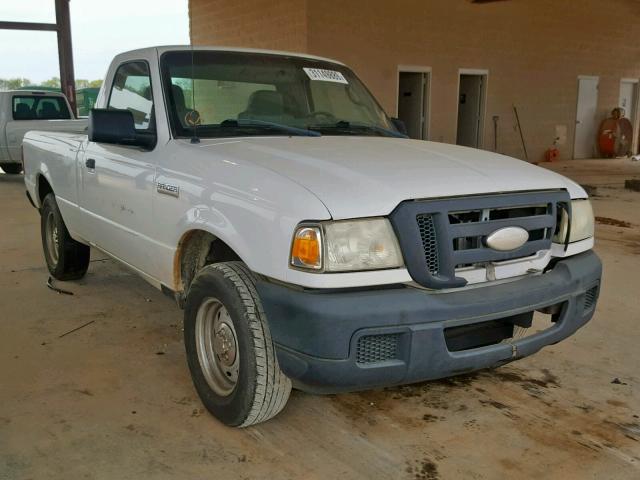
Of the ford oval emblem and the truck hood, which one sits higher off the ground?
the truck hood

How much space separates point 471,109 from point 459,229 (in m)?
15.2

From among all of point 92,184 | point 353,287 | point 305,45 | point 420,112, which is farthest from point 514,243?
point 420,112

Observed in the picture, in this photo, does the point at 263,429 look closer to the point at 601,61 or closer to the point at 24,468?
the point at 24,468

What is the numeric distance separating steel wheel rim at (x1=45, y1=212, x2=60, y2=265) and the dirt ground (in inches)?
39.0

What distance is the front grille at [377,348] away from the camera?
236cm

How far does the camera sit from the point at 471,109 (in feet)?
55.4

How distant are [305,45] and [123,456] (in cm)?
1073

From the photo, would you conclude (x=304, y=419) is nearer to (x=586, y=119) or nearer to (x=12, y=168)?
(x=12, y=168)

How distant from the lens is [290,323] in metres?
2.37

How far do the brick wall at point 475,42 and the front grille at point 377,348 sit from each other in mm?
10777

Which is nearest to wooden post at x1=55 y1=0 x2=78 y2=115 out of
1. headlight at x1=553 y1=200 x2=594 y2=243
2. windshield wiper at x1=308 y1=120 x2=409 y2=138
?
windshield wiper at x1=308 y1=120 x2=409 y2=138

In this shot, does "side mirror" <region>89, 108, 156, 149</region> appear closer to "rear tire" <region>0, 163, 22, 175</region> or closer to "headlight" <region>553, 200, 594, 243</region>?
"headlight" <region>553, 200, 594, 243</region>

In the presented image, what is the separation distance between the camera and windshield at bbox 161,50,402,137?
3.45 m

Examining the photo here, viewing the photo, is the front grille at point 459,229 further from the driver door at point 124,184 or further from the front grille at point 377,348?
the driver door at point 124,184
